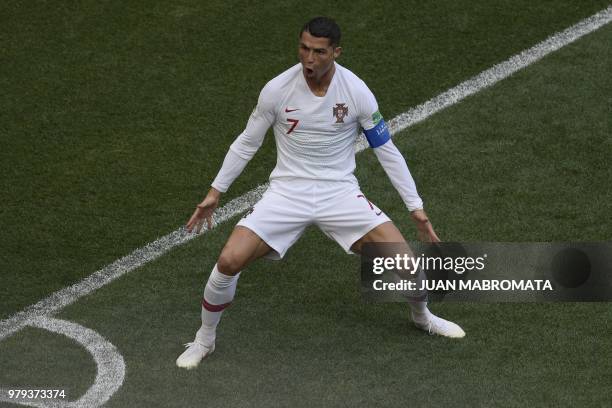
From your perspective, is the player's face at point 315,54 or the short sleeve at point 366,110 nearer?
the player's face at point 315,54

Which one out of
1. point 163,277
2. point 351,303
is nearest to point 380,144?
point 351,303

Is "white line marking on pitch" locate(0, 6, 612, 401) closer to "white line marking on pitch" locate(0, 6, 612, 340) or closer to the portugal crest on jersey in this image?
"white line marking on pitch" locate(0, 6, 612, 340)

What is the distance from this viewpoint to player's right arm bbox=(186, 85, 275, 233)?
8.54 m

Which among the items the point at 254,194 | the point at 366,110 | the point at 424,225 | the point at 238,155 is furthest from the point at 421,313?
the point at 254,194

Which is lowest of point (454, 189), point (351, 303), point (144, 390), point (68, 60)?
point (144, 390)

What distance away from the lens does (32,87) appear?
39.0 feet

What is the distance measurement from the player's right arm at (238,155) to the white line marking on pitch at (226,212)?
1.06 meters

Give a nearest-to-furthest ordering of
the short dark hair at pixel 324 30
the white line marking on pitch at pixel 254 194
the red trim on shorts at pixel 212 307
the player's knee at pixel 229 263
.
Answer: the short dark hair at pixel 324 30 → the player's knee at pixel 229 263 → the red trim on shorts at pixel 212 307 → the white line marking on pitch at pixel 254 194

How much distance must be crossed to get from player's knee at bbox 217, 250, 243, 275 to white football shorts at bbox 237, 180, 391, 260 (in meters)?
0.22

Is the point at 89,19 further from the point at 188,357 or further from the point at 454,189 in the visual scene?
the point at 188,357

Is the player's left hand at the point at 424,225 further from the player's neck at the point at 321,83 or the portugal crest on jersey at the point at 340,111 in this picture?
the player's neck at the point at 321,83

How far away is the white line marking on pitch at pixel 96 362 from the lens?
8.29 m

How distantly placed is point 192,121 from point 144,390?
3534 millimetres

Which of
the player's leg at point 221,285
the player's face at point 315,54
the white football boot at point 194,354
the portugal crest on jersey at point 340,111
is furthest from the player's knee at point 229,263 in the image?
the player's face at point 315,54
